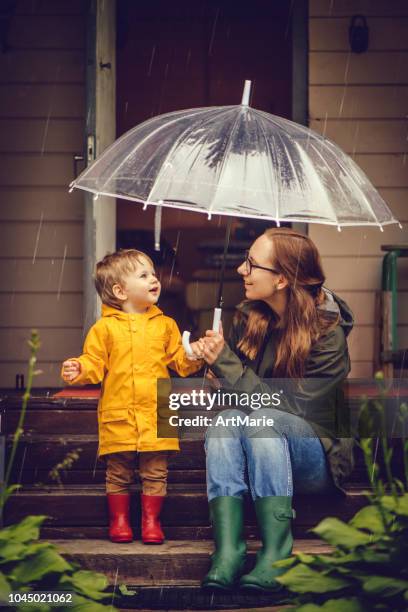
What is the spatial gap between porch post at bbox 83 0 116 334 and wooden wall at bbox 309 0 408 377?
1275 mm

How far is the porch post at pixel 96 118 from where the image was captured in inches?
193

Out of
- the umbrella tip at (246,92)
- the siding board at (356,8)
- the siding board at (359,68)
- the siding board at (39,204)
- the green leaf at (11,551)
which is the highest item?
the siding board at (356,8)

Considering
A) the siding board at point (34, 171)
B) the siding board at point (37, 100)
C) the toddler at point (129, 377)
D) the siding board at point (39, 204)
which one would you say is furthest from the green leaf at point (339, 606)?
the siding board at point (37, 100)

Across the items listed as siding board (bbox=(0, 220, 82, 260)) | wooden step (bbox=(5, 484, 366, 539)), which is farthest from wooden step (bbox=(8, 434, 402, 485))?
siding board (bbox=(0, 220, 82, 260))

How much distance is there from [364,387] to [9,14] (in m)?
2.89

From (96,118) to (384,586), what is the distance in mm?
3258

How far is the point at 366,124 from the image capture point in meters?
5.63

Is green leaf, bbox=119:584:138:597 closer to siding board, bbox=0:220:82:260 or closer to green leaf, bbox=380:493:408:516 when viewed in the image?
green leaf, bbox=380:493:408:516

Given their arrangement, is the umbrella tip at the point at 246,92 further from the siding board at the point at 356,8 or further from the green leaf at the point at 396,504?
the siding board at the point at 356,8

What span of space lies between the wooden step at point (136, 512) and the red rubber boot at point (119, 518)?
0.09 meters

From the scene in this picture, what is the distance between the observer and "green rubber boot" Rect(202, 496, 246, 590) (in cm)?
317

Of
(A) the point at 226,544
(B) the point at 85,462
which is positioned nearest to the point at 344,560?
(A) the point at 226,544

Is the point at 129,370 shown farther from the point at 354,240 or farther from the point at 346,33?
the point at 346,33

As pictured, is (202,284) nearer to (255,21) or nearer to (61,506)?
(255,21)
